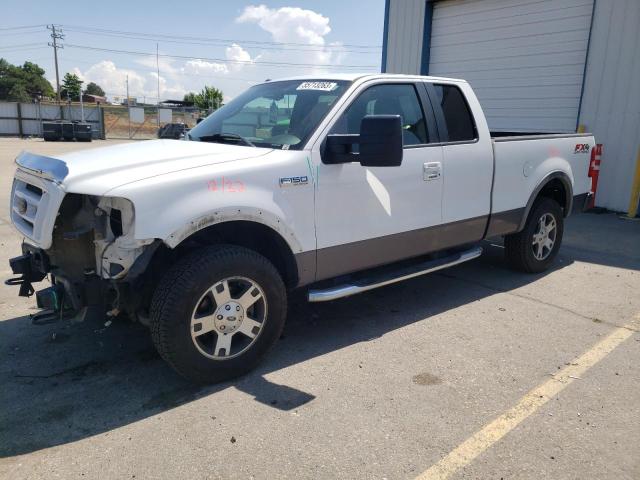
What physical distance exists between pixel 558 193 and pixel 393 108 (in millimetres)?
2822

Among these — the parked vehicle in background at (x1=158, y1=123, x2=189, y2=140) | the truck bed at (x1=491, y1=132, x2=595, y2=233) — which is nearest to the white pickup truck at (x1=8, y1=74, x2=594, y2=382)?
the truck bed at (x1=491, y1=132, x2=595, y2=233)

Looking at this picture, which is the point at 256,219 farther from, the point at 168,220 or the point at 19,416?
the point at 19,416

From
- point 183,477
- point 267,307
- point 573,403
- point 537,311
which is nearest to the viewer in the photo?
point 183,477

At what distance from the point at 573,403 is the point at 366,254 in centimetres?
170

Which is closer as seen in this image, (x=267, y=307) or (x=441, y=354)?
(x=267, y=307)

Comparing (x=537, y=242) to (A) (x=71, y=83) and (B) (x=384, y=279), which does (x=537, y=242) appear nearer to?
(B) (x=384, y=279)

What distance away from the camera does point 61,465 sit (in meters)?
2.57

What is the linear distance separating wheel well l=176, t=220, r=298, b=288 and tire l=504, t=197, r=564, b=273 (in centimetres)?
306

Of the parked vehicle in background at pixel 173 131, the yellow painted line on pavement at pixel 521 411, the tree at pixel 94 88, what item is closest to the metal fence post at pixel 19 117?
the parked vehicle in background at pixel 173 131

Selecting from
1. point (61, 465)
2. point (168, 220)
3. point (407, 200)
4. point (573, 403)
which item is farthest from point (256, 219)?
point (573, 403)

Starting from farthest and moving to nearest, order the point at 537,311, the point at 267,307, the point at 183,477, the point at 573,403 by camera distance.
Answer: the point at 537,311
the point at 267,307
the point at 573,403
the point at 183,477

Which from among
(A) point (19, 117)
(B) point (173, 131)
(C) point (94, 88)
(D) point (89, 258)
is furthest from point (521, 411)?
(C) point (94, 88)

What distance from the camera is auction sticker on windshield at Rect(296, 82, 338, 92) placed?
155 inches

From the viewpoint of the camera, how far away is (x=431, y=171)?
14.0ft
